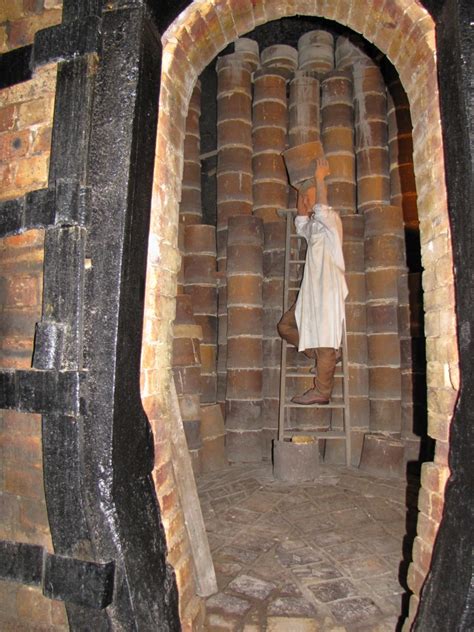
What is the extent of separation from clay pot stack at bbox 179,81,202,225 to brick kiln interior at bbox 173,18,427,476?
0.7 inches

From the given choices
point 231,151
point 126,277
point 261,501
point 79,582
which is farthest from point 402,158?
point 79,582

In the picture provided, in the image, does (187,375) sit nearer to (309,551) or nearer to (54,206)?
(309,551)

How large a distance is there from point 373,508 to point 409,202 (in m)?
3.76

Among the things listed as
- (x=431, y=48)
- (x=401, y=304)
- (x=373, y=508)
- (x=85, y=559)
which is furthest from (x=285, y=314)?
(x=85, y=559)

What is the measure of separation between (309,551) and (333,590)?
0.49 meters

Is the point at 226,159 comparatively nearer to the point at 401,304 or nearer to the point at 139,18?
the point at 401,304

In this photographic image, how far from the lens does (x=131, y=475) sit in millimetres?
1688

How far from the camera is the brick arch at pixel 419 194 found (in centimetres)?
180

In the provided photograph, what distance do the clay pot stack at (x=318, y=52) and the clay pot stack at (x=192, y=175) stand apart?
1.70 metres

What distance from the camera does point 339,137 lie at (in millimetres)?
5938

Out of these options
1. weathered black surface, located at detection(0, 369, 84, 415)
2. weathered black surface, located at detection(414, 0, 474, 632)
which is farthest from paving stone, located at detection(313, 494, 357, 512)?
weathered black surface, located at detection(0, 369, 84, 415)

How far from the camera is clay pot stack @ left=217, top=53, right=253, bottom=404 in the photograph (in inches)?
231

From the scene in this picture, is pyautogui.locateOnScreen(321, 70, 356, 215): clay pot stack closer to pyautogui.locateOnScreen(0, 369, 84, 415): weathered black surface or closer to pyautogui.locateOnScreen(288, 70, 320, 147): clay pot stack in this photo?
pyautogui.locateOnScreen(288, 70, 320, 147): clay pot stack

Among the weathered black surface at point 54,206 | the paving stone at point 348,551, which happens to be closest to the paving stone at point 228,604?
the paving stone at point 348,551
